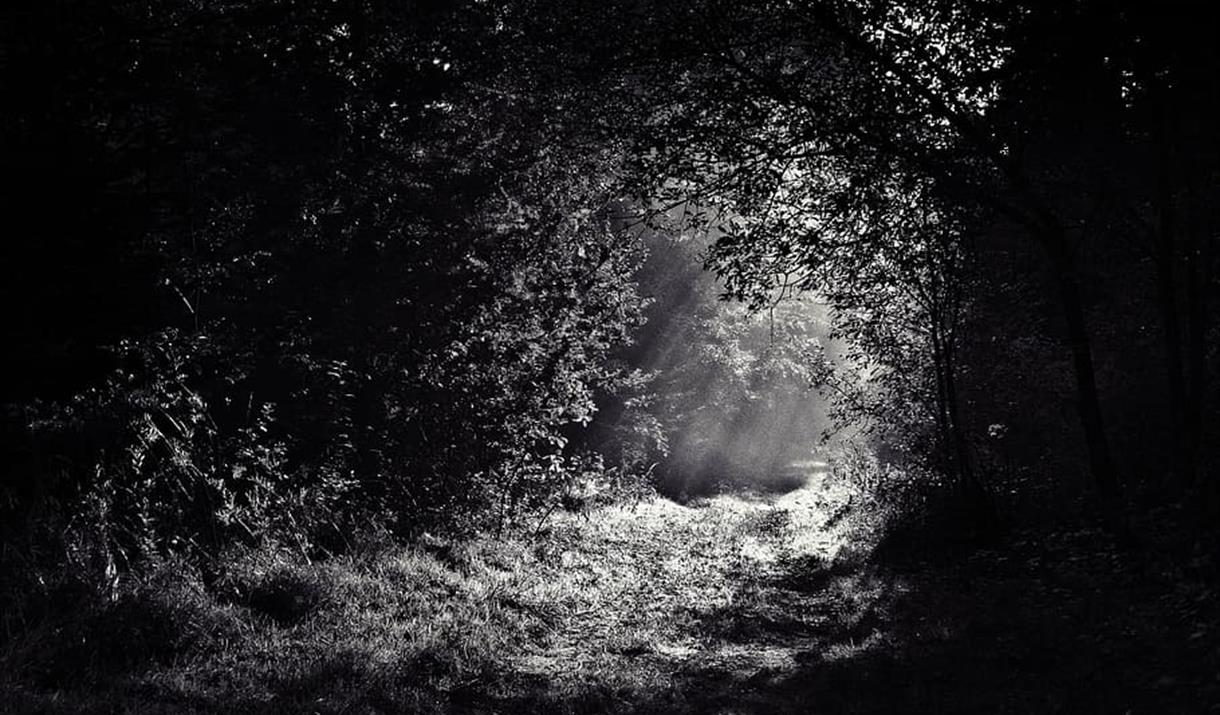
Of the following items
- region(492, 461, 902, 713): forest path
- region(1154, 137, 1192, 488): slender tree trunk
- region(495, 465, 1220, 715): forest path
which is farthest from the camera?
region(1154, 137, 1192, 488): slender tree trunk

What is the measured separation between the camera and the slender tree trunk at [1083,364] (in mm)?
10359

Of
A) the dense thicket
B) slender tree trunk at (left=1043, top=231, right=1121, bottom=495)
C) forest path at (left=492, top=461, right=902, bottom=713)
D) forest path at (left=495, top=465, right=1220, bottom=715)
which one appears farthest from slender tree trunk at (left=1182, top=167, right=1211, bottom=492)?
the dense thicket

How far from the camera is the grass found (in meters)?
6.14

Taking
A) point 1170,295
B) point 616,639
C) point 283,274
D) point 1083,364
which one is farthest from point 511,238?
point 1170,295

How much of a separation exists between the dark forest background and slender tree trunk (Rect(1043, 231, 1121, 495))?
0.04 metres

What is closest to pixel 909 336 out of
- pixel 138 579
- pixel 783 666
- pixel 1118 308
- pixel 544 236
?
pixel 1118 308

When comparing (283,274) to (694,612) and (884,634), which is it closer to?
(694,612)

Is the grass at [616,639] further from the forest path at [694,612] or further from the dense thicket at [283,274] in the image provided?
the dense thicket at [283,274]

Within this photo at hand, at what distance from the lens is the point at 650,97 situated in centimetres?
1000

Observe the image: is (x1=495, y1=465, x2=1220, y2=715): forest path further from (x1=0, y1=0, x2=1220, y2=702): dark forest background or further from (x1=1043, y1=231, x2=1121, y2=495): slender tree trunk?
(x1=0, y1=0, x2=1220, y2=702): dark forest background

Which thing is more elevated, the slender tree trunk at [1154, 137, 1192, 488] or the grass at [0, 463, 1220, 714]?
the slender tree trunk at [1154, 137, 1192, 488]

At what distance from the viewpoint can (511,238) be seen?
45.0ft

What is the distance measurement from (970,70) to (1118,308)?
9952mm

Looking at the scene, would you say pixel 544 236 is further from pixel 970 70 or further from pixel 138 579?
pixel 138 579
